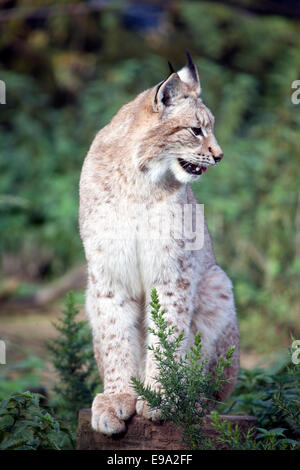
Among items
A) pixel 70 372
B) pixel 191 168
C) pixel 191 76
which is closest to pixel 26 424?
pixel 70 372

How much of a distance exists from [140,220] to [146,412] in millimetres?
1079

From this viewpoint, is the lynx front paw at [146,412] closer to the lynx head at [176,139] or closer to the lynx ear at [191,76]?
the lynx head at [176,139]

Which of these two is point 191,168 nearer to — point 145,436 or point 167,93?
point 167,93

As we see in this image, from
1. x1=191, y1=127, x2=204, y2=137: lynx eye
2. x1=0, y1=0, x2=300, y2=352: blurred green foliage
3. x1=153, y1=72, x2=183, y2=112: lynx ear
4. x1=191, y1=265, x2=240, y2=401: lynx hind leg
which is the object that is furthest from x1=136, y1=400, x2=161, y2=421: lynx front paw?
x1=0, y1=0, x2=300, y2=352: blurred green foliage

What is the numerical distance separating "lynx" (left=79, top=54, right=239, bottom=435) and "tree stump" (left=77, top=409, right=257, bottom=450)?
0.18 m

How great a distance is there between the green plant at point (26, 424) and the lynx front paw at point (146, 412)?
461mm

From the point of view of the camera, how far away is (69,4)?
11211 mm

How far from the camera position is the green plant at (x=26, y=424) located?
119 inches

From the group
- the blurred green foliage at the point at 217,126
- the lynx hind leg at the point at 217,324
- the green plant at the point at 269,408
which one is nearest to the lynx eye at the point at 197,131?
the lynx hind leg at the point at 217,324

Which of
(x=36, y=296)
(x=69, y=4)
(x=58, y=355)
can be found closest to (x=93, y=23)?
A: (x=69, y=4)

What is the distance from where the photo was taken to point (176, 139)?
12.1 ft

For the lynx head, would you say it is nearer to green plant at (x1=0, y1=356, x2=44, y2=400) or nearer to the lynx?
the lynx

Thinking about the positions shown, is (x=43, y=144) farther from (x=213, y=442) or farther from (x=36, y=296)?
(x=213, y=442)
